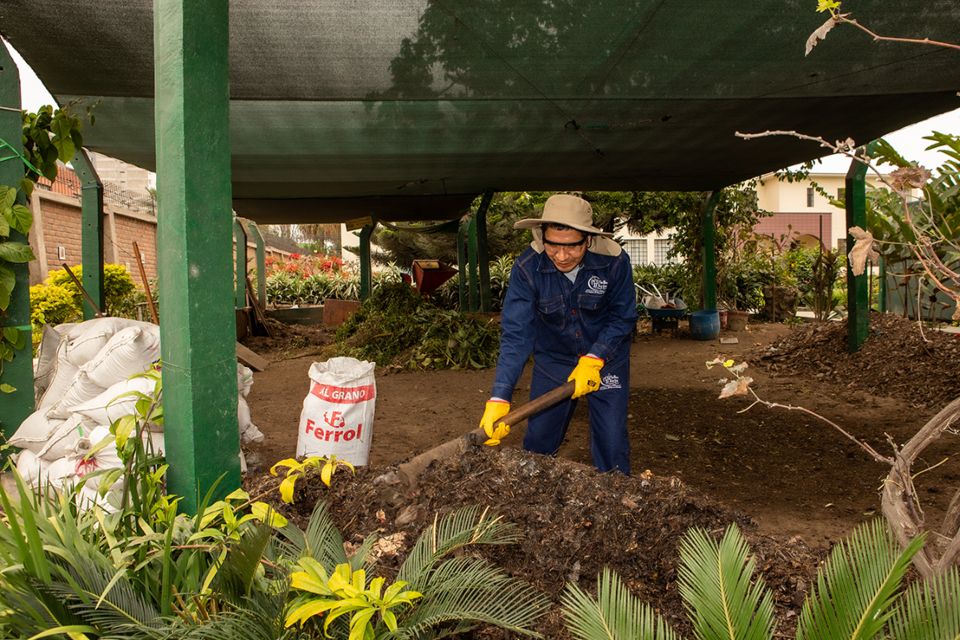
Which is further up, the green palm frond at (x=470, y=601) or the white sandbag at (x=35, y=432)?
the white sandbag at (x=35, y=432)

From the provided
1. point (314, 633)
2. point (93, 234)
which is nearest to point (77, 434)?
point (314, 633)

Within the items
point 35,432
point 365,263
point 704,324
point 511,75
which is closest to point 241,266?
Result: point 365,263

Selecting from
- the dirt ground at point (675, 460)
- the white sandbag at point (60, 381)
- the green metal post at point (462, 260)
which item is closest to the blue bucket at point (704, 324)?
the dirt ground at point (675, 460)

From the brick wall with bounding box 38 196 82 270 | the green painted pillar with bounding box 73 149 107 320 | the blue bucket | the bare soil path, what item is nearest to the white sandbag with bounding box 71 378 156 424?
the bare soil path

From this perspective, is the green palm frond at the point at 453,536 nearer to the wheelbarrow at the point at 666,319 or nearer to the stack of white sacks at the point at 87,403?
the stack of white sacks at the point at 87,403

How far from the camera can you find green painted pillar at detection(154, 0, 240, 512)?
2041 mm

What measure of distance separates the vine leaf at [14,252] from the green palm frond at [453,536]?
2.35 meters

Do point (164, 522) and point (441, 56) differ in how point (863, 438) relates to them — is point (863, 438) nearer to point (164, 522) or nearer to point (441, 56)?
point (441, 56)

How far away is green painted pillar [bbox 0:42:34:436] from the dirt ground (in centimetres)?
116

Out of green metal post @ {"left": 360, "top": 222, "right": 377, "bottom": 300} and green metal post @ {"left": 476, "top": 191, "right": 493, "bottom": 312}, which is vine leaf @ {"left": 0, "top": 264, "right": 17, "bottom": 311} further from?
green metal post @ {"left": 360, "top": 222, "right": 377, "bottom": 300}

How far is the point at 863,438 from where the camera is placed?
5.02 metres

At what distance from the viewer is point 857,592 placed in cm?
134

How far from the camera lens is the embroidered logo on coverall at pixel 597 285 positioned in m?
3.61

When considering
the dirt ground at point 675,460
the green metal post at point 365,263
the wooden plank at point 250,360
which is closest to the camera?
the dirt ground at point 675,460
